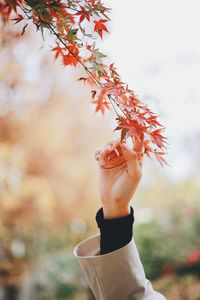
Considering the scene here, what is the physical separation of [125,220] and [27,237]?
5.19 m

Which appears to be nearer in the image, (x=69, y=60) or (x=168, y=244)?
(x=69, y=60)

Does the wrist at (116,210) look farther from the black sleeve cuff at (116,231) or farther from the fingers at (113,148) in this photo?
the fingers at (113,148)

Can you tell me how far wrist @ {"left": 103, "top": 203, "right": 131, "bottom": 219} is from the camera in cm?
90

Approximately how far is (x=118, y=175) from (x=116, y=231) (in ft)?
0.40

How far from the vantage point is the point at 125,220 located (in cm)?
90

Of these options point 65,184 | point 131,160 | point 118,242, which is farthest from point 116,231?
point 65,184

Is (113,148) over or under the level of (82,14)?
under

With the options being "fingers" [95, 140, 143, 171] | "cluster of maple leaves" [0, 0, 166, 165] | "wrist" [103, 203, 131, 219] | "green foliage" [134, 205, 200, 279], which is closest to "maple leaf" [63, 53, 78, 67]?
"cluster of maple leaves" [0, 0, 166, 165]

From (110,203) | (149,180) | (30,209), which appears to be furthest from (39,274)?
(110,203)

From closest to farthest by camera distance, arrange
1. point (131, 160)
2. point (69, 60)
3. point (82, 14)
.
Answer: point (131, 160) < point (82, 14) < point (69, 60)

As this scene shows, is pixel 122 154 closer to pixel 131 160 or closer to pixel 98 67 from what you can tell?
pixel 131 160

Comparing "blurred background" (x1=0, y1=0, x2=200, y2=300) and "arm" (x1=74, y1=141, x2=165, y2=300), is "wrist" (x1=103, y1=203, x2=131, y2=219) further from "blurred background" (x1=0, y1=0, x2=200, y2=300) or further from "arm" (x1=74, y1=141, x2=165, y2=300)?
"blurred background" (x1=0, y1=0, x2=200, y2=300)

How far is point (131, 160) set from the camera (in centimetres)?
89

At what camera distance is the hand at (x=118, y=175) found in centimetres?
89
